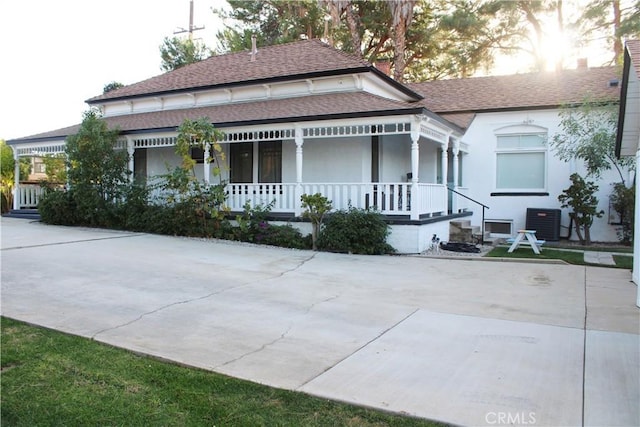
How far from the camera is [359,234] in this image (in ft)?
40.0

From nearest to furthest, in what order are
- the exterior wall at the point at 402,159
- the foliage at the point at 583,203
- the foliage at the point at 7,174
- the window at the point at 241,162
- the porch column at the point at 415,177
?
the porch column at the point at 415,177, the foliage at the point at 583,203, the exterior wall at the point at 402,159, the window at the point at 241,162, the foliage at the point at 7,174

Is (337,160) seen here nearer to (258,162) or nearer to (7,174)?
(258,162)

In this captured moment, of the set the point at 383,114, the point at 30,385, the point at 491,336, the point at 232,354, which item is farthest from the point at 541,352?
the point at 383,114

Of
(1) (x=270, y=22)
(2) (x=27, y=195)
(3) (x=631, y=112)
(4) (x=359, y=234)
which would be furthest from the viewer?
(1) (x=270, y=22)

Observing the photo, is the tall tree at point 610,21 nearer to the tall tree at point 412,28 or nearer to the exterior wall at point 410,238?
the tall tree at point 412,28

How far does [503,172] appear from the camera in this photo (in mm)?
17453

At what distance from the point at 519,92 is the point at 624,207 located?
18.3ft

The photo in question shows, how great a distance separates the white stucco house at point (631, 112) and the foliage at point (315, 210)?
657cm

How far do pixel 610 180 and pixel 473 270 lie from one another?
8439 mm

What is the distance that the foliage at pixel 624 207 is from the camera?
14375 mm

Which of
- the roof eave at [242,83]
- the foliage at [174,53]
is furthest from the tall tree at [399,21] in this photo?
the foliage at [174,53]

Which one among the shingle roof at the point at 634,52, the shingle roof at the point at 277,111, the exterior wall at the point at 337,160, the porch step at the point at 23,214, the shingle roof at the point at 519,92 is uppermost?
the shingle roof at the point at 519,92

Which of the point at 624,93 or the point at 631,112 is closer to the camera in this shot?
the point at 624,93

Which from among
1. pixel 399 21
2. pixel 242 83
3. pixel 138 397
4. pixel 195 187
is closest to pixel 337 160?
pixel 195 187
